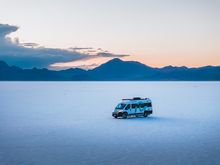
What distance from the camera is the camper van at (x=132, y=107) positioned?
45.8 meters

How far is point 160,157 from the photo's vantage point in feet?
78.1

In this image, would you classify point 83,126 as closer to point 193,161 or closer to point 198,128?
point 198,128

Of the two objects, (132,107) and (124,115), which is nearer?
(132,107)

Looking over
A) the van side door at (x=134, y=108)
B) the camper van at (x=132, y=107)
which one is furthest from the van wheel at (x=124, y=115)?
the van side door at (x=134, y=108)

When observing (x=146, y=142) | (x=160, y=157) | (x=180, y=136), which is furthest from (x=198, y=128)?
(x=160, y=157)

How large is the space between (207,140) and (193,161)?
8521 millimetres

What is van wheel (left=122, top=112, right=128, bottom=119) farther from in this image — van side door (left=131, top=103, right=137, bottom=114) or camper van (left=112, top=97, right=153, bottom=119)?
van side door (left=131, top=103, right=137, bottom=114)

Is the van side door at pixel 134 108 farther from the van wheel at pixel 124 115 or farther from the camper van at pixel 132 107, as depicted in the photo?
the van wheel at pixel 124 115

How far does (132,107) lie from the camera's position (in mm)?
46688

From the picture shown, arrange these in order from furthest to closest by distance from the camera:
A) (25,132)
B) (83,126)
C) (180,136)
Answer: (83,126)
(25,132)
(180,136)

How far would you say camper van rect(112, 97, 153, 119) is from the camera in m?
45.8

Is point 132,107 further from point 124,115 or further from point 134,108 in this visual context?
point 124,115

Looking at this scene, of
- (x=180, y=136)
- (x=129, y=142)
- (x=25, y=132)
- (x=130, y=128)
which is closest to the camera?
(x=129, y=142)

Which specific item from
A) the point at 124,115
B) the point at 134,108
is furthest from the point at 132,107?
the point at 124,115
